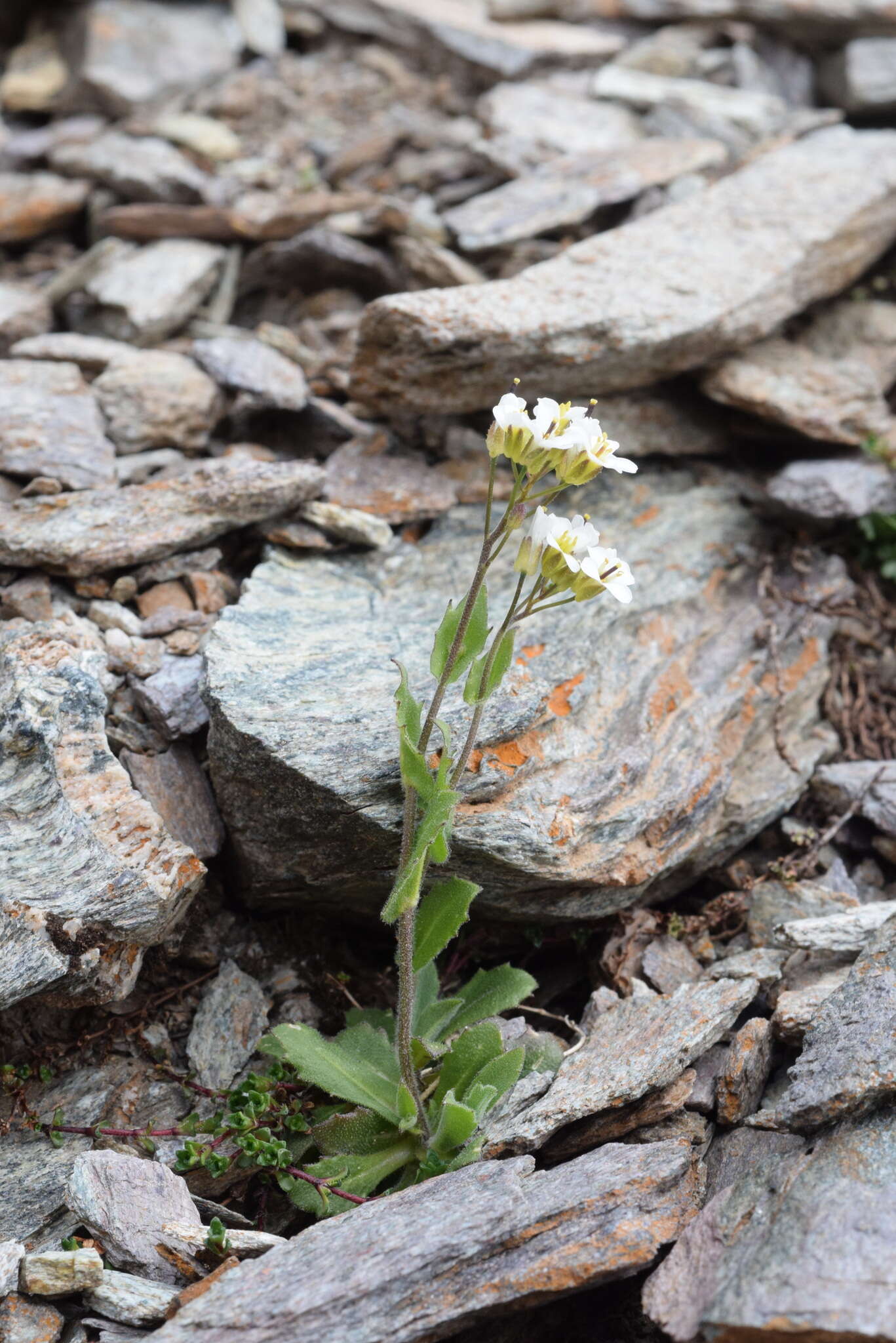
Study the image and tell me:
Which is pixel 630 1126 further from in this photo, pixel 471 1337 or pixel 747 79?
pixel 747 79

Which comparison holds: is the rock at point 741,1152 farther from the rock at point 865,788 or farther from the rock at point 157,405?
the rock at point 157,405

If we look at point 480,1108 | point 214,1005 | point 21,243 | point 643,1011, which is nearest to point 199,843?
point 214,1005

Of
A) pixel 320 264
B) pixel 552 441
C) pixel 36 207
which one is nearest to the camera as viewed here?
pixel 552 441

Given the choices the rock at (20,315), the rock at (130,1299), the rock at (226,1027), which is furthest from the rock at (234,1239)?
the rock at (20,315)

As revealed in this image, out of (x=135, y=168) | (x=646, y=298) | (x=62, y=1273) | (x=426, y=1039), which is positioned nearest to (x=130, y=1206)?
(x=62, y=1273)

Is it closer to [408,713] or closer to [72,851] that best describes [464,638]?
[408,713]

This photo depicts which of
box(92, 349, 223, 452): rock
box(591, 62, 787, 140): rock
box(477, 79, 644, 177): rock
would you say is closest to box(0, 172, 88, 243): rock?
box(92, 349, 223, 452): rock
